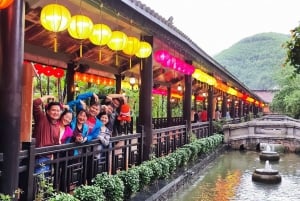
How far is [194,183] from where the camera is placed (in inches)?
505

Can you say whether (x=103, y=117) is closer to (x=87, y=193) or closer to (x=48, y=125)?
→ (x=48, y=125)

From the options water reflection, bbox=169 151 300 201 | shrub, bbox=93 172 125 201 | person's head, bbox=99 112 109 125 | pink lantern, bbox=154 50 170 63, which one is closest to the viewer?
shrub, bbox=93 172 125 201

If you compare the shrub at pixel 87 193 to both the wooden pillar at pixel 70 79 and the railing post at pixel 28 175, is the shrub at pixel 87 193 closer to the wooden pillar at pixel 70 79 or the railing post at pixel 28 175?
the railing post at pixel 28 175

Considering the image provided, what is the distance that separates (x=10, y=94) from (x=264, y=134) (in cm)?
2111

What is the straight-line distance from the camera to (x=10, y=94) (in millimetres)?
4766

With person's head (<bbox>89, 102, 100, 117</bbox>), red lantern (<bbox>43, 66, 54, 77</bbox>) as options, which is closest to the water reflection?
person's head (<bbox>89, 102, 100, 117</bbox>)

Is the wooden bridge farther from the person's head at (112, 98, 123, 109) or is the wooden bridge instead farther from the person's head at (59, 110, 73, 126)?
the person's head at (59, 110, 73, 126)

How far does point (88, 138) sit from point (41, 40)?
4304 mm

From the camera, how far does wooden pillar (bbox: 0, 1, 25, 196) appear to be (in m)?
4.69

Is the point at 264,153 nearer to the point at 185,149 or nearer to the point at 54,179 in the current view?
the point at 185,149

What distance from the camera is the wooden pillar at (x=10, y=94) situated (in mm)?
4688

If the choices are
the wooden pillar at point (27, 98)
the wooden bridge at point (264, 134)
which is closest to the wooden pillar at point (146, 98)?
the wooden pillar at point (27, 98)

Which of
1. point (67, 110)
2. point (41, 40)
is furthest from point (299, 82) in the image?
point (67, 110)

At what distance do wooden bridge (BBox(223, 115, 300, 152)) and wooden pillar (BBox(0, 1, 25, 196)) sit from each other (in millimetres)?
19826
